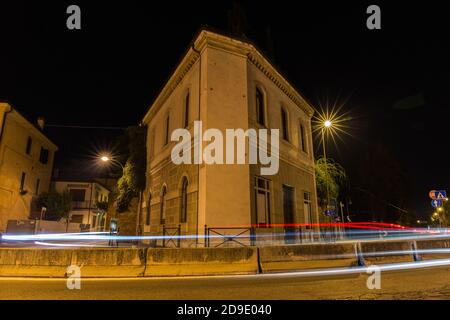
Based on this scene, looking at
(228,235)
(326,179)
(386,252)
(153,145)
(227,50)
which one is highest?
(227,50)

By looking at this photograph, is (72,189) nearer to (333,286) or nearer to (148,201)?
(148,201)

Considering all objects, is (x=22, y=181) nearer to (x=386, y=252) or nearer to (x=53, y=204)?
(x=53, y=204)

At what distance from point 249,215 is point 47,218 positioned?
30.5 meters

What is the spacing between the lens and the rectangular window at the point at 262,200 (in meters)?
12.7

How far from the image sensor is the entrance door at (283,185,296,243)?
14.9m

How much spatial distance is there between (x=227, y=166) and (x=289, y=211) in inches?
242

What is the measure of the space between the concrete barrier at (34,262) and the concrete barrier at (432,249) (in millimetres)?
11636

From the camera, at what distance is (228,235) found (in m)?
10.8

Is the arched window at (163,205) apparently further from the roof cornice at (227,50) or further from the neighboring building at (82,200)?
the neighboring building at (82,200)

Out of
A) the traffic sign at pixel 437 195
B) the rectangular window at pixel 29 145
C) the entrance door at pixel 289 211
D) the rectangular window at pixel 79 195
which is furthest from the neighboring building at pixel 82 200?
the traffic sign at pixel 437 195

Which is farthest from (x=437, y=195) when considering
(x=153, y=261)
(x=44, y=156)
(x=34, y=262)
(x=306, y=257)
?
(x=44, y=156)

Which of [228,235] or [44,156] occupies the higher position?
[44,156]

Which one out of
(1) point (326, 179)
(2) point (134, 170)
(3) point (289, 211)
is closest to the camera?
(3) point (289, 211)
